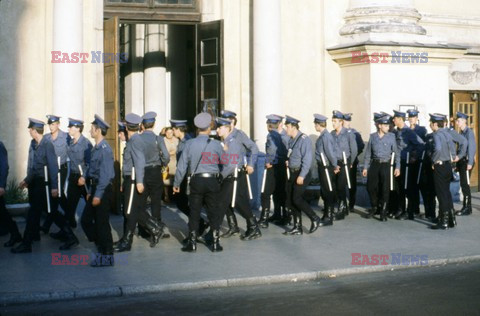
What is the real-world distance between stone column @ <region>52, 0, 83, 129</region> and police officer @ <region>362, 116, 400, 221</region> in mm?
5199

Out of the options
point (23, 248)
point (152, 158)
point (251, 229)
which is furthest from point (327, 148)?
point (23, 248)

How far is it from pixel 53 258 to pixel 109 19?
19.6ft

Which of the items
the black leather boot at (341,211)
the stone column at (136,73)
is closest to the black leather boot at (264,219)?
the black leather boot at (341,211)

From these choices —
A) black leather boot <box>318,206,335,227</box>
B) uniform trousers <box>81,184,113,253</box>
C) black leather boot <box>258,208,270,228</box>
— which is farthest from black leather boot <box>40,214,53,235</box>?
black leather boot <box>318,206,335,227</box>

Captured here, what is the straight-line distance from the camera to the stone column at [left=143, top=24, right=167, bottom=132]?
888 inches

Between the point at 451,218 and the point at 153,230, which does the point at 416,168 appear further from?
the point at 153,230

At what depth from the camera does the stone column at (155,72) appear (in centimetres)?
2255

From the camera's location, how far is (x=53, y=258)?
38.7 ft

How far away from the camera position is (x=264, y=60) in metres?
18.0

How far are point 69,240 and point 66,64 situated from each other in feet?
14.7

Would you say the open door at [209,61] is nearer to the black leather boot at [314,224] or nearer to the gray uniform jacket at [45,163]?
the black leather boot at [314,224]

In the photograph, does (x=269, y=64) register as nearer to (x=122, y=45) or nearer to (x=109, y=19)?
(x=109, y=19)

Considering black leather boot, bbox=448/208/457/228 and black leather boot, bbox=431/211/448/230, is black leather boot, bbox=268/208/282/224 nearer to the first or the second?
black leather boot, bbox=431/211/448/230

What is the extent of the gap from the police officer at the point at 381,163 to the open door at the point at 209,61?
11.3 feet
